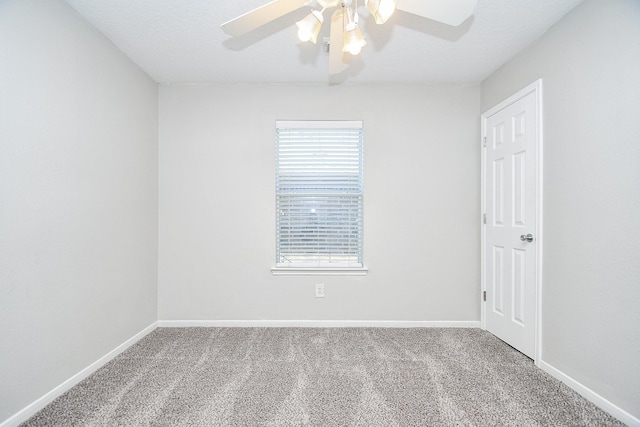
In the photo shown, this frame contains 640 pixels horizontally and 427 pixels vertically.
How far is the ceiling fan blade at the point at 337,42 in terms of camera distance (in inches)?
55.4

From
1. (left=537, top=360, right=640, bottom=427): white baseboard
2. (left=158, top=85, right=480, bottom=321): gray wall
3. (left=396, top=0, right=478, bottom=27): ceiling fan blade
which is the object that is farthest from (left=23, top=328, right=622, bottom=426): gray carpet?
(left=396, top=0, right=478, bottom=27): ceiling fan blade

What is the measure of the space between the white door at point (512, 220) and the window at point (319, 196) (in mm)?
1206

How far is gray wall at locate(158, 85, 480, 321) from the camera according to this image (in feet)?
9.89

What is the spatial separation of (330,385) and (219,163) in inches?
87.9

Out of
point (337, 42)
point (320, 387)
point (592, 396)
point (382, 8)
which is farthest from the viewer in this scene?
point (320, 387)

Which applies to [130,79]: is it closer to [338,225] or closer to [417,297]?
[338,225]

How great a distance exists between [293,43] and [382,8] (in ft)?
4.33

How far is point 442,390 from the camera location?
191 centimetres

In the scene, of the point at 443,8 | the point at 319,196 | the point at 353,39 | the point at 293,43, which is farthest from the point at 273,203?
the point at 443,8

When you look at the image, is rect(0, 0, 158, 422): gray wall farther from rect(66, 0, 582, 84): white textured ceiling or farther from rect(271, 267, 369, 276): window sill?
rect(271, 267, 369, 276): window sill

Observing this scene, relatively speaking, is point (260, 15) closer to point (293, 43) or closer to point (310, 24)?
point (310, 24)

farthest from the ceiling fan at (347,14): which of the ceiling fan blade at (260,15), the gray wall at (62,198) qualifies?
the gray wall at (62,198)

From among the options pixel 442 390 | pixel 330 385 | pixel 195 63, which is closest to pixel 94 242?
pixel 195 63

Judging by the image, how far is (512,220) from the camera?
2.52m
